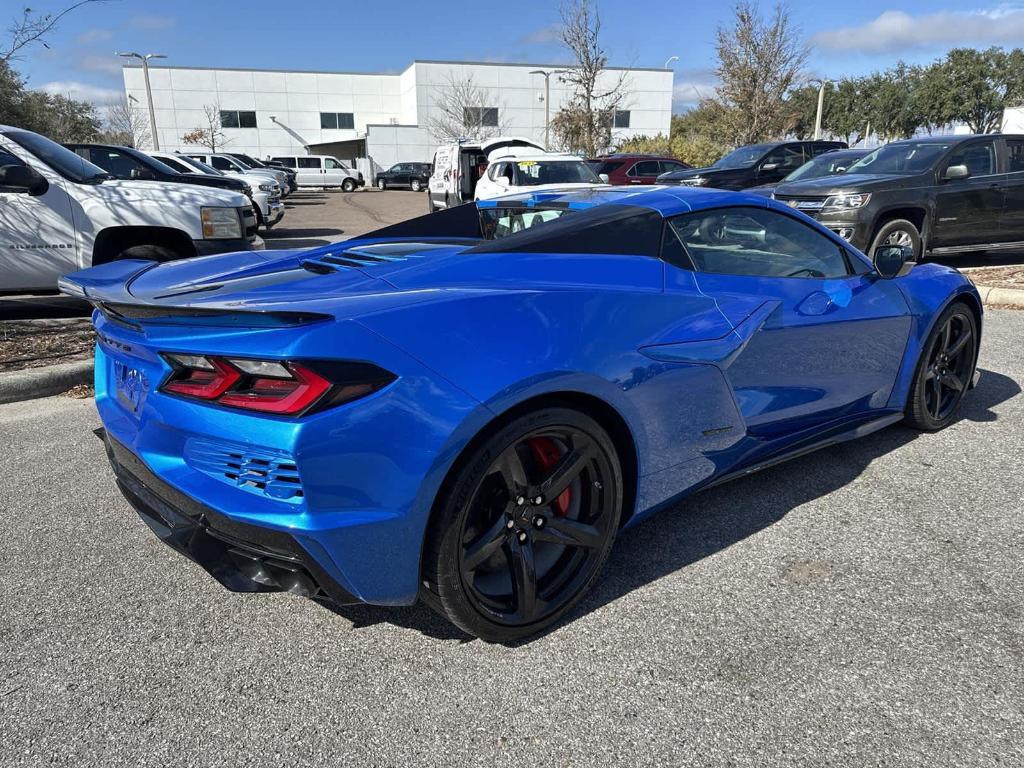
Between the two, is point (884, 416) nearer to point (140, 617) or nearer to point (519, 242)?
point (519, 242)

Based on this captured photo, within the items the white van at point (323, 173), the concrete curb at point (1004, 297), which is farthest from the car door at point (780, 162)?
the white van at point (323, 173)

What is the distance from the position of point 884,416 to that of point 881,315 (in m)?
0.57

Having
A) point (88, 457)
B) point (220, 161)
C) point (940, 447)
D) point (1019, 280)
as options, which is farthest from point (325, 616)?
point (220, 161)

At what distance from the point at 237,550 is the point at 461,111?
5348cm

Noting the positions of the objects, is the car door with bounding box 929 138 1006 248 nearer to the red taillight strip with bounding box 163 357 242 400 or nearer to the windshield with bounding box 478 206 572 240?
the windshield with bounding box 478 206 572 240

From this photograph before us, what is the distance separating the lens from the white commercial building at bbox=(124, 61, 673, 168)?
51.2 metres

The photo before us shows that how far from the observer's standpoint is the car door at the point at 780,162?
15.2m

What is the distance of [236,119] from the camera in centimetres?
5247

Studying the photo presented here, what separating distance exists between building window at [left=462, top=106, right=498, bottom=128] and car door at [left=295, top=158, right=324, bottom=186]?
13.2 m

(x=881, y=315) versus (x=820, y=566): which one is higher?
(x=881, y=315)

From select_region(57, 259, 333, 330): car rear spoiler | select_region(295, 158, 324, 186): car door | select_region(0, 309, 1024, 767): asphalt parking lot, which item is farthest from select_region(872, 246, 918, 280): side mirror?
select_region(295, 158, 324, 186): car door

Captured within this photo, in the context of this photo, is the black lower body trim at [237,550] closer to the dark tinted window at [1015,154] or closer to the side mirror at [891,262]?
the side mirror at [891,262]

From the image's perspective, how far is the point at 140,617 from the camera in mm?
2418

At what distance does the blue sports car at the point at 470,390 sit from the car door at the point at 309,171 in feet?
132
